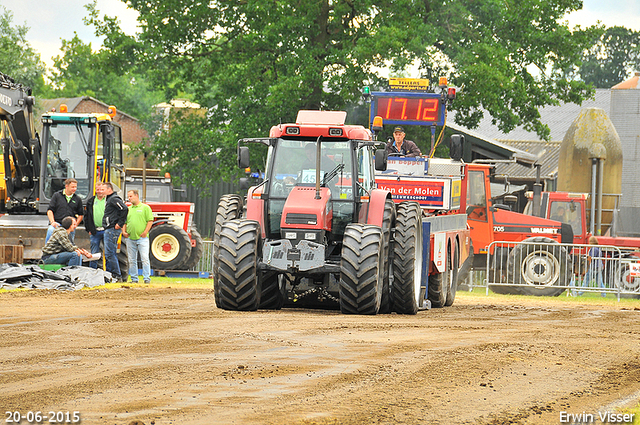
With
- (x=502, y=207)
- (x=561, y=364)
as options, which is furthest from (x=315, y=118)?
(x=502, y=207)

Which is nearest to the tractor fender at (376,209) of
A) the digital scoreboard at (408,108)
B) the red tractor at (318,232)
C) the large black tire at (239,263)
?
the red tractor at (318,232)

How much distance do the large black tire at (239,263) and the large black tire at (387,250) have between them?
167 centimetres

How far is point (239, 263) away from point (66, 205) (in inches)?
281

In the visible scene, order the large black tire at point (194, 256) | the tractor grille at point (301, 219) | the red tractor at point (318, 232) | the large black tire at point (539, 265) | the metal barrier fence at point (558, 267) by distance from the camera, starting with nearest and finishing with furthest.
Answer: the red tractor at point (318, 232) < the tractor grille at point (301, 219) < the metal barrier fence at point (558, 267) < the large black tire at point (539, 265) < the large black tire at point (194, 256)

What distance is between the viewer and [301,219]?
38.7ft

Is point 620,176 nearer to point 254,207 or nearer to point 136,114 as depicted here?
point 254,207

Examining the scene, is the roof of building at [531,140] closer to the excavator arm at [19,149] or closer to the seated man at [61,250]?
the excavator arm at [19,149]

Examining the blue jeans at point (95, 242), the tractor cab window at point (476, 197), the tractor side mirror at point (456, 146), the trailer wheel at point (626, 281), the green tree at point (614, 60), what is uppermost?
the green tree at point (614, 60)

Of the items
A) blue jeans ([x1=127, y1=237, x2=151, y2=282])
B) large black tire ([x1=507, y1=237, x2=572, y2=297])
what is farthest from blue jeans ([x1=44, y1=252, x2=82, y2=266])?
large black tire ([x1=507, y1=237, x2=572, y2=297])

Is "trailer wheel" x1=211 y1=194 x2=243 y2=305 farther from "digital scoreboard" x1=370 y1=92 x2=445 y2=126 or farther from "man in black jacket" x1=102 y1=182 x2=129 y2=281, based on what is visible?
"digital scoreboard" x1=370 y1=92 x2=445 y2=126

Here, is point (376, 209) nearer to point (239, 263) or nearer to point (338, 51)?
point (239, 263)

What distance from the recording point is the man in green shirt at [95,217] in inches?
697

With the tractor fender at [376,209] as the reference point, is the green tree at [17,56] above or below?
above

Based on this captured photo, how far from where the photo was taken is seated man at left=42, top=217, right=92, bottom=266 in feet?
55.3
